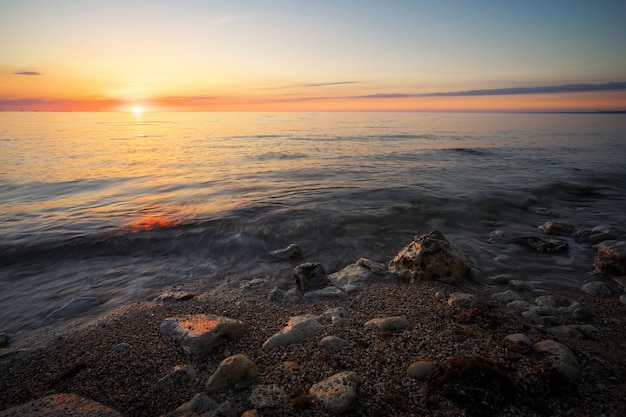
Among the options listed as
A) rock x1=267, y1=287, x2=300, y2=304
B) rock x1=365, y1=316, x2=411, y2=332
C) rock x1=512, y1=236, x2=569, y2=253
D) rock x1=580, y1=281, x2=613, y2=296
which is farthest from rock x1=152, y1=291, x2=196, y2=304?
rock x1=512, y1=236, x2=569, y2=253

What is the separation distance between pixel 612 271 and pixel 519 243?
86.0 inches

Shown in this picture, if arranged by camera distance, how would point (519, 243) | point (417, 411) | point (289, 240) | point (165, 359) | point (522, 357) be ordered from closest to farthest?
point (417, 411) < point (522, 357) < point (165, 359) < point (519, 243) < point (289, 240)

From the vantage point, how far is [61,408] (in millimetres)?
3457

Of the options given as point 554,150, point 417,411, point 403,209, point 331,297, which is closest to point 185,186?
point 403,209

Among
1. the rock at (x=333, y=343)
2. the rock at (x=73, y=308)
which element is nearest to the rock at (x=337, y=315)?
the rock at (x=333, y=343)

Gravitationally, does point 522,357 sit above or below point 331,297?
above

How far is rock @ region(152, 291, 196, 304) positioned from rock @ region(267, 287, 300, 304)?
1.63m

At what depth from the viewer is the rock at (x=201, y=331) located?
4.44 meters

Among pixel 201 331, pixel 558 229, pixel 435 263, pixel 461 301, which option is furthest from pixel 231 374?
pixel 558 229

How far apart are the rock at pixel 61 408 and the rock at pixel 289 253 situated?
213 inches

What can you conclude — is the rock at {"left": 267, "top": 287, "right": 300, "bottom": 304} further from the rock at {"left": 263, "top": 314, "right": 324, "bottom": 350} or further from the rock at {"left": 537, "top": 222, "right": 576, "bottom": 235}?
the rock at {"left": 537, "top": 222, "right": 576, "bottom": 235}

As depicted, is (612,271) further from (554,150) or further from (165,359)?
(554,150)

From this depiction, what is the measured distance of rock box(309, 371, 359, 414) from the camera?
329 cm

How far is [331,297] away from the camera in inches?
243
